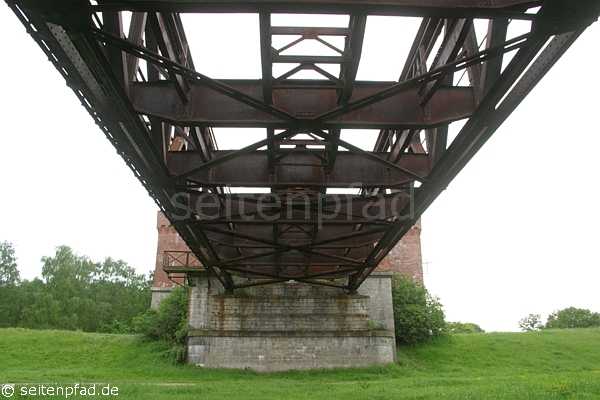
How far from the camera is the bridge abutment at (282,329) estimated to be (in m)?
19.8

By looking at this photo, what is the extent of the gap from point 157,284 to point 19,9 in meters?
29.9

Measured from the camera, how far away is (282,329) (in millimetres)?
20266

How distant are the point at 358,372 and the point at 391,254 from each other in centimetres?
1605

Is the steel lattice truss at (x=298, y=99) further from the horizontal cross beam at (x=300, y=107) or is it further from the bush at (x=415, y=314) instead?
the bush at (x=415, y=314)

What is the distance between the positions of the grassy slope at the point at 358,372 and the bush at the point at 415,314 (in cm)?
59

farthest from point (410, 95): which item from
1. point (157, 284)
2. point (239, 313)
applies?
point (157, 284)

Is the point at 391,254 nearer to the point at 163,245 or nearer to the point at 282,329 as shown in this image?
the point at 163,245

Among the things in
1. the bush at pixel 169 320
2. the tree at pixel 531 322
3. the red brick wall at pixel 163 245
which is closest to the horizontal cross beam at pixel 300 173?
the bush at pixel 169 320

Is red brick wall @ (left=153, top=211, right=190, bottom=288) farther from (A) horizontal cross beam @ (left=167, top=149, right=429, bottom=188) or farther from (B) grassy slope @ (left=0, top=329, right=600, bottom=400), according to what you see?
(A) horizontal cross beam @ (left=167, top=149, right=429, bottom=188)

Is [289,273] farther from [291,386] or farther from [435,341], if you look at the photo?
[435,341]

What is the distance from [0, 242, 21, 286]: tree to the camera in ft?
191

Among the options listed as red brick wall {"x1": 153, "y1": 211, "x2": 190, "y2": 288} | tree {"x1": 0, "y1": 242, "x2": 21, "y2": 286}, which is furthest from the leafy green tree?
red brick wall {"x1": 153, "y1": 211, "x2": 190, "y2": 288}

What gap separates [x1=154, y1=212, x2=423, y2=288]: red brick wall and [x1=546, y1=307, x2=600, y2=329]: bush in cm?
3535

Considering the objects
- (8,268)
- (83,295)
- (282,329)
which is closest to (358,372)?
(282,329)
